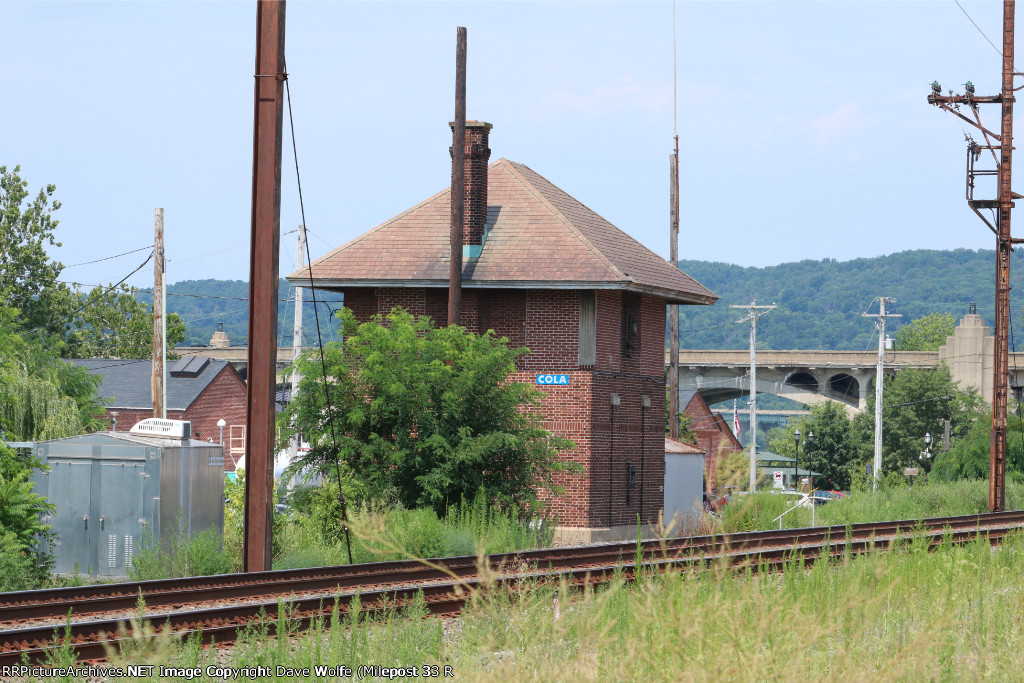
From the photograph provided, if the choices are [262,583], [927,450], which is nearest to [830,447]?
[927,450]

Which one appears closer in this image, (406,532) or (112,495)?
(406,532)

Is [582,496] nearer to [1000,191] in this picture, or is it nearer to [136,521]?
[136,521]

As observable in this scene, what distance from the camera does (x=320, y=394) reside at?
2297 cm

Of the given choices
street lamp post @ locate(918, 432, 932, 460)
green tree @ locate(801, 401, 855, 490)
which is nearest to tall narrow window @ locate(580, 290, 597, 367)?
street lamp post @ locate(918, 432, 932, 460)

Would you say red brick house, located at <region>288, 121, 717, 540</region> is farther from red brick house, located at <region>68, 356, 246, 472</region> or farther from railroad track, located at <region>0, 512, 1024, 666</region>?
red brick house, located at <region>68, 356, 246, 472</region>

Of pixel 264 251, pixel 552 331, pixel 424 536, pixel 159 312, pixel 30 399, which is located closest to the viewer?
pixel 264 251

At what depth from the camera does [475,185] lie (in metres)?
29.4

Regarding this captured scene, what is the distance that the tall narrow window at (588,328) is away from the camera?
27.5 metres

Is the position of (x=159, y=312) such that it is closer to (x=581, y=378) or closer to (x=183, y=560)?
(x=581, y=378)

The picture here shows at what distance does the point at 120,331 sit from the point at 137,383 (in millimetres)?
10899

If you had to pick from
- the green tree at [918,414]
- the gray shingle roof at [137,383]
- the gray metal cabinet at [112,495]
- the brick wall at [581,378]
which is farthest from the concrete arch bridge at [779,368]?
the gray metal cabinet at [112,495]

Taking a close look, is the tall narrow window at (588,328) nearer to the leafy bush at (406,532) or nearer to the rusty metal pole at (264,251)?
the leafy bush at (406,532)

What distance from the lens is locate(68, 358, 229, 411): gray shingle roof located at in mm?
57750

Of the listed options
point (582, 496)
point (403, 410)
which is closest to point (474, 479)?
point (403, 410)
